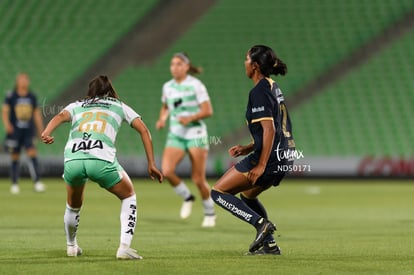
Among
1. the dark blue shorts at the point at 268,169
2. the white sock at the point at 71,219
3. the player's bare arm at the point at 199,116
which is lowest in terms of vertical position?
the white sock at the point at 71,219

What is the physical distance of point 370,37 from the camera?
2870 cm

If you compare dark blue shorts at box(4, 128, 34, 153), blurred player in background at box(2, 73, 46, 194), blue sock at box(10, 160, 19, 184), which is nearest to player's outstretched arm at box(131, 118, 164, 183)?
blurred player in background at box(2, 73, 46, 194)

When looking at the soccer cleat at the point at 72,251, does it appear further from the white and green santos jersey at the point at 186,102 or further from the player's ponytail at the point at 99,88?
the white and green santos jersey at the point at 186,102

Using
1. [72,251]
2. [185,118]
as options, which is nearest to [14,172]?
[185,118]

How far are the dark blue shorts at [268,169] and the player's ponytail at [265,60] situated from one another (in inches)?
34.9

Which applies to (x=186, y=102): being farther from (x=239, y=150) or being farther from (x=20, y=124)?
(x=20, y=124)

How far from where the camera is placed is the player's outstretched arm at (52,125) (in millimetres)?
8875

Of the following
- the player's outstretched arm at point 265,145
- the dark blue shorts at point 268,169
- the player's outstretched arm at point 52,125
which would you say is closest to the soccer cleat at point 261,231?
the dark blue shorts at point 268,169

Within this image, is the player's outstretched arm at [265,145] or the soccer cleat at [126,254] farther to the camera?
the player's outstretched arm at [265,145]

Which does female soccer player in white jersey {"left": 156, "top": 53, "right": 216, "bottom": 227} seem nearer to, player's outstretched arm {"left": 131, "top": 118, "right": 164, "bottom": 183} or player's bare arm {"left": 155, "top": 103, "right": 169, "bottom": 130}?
player's bare arm {"left": 155, "top": 103, "right": 169, "bottom": 130}

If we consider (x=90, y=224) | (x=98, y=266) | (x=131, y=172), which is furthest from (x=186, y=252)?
(x=131, y=172)

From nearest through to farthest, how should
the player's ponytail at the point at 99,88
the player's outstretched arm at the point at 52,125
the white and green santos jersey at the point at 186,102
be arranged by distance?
1. the player's outstretched arm at the point at 52,125
2. the player's ponytail at the point at 99,88
3. the white and green santos jersey at the point at 186,102

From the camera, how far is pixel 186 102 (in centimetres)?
1491

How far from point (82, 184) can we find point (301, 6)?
21.6 meters
